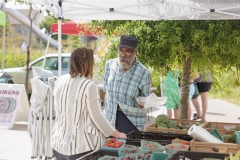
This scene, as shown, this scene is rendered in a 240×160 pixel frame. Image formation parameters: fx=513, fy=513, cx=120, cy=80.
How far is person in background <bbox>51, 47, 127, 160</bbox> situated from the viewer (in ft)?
13.6

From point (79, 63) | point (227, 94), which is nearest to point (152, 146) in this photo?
point (79, 63)

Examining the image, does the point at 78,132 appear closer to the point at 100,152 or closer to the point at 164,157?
the point at 100,152

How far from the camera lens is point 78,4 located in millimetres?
6391

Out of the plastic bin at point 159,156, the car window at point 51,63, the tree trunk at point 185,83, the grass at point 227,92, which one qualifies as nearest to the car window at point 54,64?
the car window at point 51,63

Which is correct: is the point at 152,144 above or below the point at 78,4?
below

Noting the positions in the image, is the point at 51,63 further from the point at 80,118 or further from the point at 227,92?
the point at 80,118

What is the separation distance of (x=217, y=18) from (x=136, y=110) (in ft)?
5.19

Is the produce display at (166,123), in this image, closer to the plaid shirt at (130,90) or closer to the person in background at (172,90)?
the plaid shirt at (130,90)

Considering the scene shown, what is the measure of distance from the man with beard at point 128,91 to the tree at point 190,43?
955mm

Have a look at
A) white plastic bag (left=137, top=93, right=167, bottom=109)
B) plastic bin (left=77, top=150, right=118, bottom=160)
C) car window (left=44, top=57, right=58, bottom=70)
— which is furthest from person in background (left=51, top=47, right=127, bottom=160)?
car window (left=44, top=57, right=58, bottom=70)

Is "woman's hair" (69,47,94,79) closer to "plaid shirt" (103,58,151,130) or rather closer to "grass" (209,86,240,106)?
"plaid shirt" (103,58,151,130)

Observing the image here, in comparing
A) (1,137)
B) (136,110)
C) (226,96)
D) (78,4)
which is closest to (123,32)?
(78,4)

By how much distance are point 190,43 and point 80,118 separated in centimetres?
263

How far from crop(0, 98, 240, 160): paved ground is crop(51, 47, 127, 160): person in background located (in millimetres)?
3886
